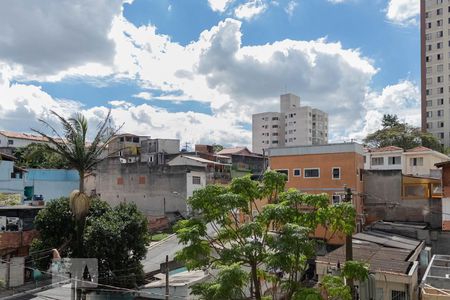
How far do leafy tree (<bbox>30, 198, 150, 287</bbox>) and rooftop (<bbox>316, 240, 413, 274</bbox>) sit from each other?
8.70m

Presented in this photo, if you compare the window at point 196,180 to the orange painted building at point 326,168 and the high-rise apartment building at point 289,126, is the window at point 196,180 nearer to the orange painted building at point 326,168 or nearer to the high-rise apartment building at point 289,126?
the orange painted building at point 326,168

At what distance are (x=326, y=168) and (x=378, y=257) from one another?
1326cm

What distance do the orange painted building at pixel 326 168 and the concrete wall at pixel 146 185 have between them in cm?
1073

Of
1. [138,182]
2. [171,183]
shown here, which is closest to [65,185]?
[138,182]

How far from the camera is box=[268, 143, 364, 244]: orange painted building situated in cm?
3077

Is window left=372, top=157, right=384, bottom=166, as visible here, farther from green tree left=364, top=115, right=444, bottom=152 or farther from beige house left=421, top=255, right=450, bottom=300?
beige house left=421, top=255, right=450, bottom=300

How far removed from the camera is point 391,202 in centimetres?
3122

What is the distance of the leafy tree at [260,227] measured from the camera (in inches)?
354

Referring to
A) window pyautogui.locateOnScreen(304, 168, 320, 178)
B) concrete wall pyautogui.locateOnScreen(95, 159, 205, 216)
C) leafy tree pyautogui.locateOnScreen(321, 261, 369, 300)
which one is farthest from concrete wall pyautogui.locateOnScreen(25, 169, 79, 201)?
leafy tree pyautogui.locateOnScreen(321, 261, 369, 300)

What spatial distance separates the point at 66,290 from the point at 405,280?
42.7 ft

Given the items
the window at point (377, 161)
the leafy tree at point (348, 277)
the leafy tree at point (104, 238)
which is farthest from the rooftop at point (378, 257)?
the window at point (377, 161)

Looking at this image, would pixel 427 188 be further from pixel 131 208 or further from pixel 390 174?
pixel 131 208

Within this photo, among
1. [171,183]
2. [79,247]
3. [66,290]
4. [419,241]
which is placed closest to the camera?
[66,290]

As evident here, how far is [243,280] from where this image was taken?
9.11 metres
